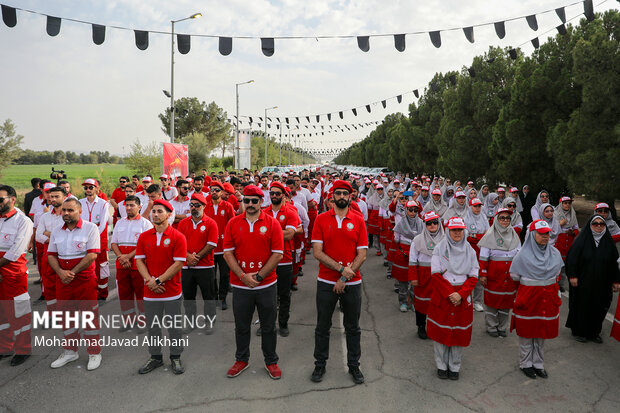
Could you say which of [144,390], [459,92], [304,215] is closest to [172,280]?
[144,390]

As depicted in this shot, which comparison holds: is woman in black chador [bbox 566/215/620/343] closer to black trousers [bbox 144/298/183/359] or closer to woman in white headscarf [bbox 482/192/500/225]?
black trousers [bbox 144/298/183/359]

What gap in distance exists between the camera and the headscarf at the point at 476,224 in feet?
23.0

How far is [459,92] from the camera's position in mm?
21656

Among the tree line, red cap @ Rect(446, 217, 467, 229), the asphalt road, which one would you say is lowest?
the asphalt road

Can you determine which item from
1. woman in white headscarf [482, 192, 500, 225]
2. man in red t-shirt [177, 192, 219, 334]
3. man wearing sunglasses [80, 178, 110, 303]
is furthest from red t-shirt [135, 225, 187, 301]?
woman in white headscarf [482, 192, 500, 225]

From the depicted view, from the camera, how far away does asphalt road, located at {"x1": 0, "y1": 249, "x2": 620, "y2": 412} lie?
12.3 ft

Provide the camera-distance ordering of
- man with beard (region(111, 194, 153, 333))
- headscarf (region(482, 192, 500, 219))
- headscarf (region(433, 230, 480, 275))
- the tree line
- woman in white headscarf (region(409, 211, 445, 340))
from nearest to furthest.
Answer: headscarf (region(433, 230, 480, 275)) < woman in white headscarf (region(409, 211, 445, 340)) < man with beard (region(111, 194, 153, 333)) < headscarf (region(482, 192, 500, 219)) < the tree line

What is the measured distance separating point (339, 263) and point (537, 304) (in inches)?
93.1

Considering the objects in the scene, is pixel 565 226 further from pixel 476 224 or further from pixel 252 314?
pixel 252 314

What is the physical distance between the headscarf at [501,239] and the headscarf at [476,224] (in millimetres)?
1715

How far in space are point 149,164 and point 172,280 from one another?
2585 cm

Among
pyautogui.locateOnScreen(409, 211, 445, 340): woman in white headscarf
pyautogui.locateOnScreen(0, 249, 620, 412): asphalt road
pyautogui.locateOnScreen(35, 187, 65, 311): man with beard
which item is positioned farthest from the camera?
pyautogui.locateOnScreen(409, 211, 445, 340): woman in white headscarf

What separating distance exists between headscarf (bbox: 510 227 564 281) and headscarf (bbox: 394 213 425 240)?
1.91 m

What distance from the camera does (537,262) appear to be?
173 inches
